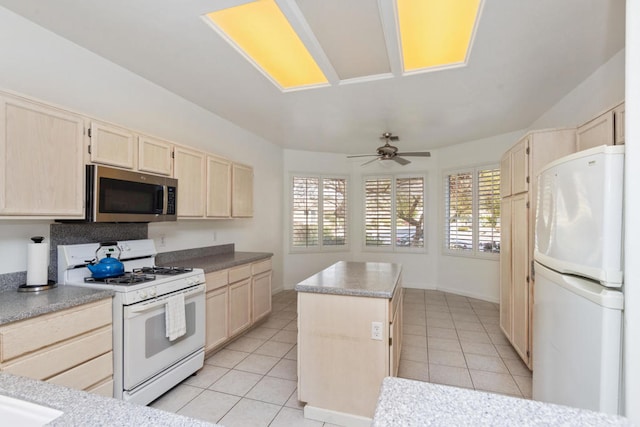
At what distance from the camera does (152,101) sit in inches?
121

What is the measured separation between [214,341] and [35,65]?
103 inches

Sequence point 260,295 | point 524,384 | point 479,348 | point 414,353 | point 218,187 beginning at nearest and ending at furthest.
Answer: point 524,384 < point 414,353 < point 479,348 < point 218,187 < point 260,295

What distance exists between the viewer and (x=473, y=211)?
5.23 m

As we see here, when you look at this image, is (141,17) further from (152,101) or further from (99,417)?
(99,417)

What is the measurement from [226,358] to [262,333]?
702mm

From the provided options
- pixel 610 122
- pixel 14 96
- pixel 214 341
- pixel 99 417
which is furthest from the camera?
pixel 214 341

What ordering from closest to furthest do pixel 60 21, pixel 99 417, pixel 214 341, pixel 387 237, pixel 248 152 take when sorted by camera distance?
pixel 99 417 < pixel 60 21 < pixel 214 341 < pixel 248 152 < pixel 387 237

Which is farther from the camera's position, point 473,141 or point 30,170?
point 473,141

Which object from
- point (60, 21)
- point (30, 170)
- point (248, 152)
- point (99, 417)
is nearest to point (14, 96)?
point (30, 170)

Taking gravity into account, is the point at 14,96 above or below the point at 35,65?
below

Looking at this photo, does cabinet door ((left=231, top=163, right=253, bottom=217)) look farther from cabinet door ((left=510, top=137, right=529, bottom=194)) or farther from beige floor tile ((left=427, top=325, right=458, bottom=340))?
cabinet door ((left=510, top=137, right=529, bottom=194))

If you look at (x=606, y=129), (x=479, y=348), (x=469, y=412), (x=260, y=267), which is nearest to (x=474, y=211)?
(x=479, y=348)

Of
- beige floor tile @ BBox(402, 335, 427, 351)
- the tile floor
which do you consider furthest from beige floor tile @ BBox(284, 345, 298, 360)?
beige floor tile @ BBox(402, 335, 427, 351)

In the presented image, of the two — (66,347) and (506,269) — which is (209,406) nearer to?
(66,347)
